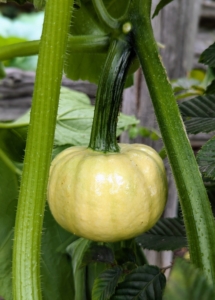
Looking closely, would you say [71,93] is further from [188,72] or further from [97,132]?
[188,72]

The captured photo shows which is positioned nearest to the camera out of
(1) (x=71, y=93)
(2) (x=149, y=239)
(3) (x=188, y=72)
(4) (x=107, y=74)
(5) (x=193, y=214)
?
(5) (x=193, y=214)

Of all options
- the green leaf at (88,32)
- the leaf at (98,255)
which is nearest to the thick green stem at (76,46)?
the green leaf at (88,32)

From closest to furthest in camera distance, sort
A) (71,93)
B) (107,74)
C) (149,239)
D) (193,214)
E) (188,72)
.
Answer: (193,214), (107,74), (149,239), (71,93), (188,72)

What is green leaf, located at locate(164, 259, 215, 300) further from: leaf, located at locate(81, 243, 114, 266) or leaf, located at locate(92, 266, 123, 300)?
leaf, located at locate(81, 243, 114, 266)

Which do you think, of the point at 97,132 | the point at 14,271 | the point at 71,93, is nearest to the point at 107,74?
the point at 97,132

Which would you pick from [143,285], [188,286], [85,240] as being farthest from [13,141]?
[188,286]

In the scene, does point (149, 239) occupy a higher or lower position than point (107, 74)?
lower

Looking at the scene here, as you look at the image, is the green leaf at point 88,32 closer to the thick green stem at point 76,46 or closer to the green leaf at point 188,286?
the thick green stem at point 76,46
